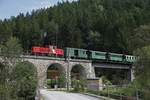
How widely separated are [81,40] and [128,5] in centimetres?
3734

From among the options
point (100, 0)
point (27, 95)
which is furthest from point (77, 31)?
point (27, 95)

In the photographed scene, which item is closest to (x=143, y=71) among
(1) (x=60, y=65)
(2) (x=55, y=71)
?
(1) (x=60, y=65)

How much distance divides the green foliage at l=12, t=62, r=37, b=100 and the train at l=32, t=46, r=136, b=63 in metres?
35.4

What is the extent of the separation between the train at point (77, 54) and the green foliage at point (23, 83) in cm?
3538

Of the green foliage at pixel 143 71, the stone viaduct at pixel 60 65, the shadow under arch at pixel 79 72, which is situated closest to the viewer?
the green foliage at pixel 143 71

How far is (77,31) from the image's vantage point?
407 ft

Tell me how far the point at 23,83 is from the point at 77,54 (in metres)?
47.0

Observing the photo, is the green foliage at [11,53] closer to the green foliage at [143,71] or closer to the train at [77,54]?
the green foliage at [143,71]

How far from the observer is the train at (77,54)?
76.2 meters

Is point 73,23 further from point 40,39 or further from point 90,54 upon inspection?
point 90,54

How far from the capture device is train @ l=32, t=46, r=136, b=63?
76250 mm

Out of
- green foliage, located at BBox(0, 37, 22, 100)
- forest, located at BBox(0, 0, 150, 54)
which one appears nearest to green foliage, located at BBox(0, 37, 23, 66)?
green foliage, located at BBox(0, 37, 22, 100)

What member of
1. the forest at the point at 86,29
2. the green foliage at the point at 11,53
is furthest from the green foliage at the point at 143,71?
the forest at the point at 86,29

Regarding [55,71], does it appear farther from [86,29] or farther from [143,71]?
[143,71]
